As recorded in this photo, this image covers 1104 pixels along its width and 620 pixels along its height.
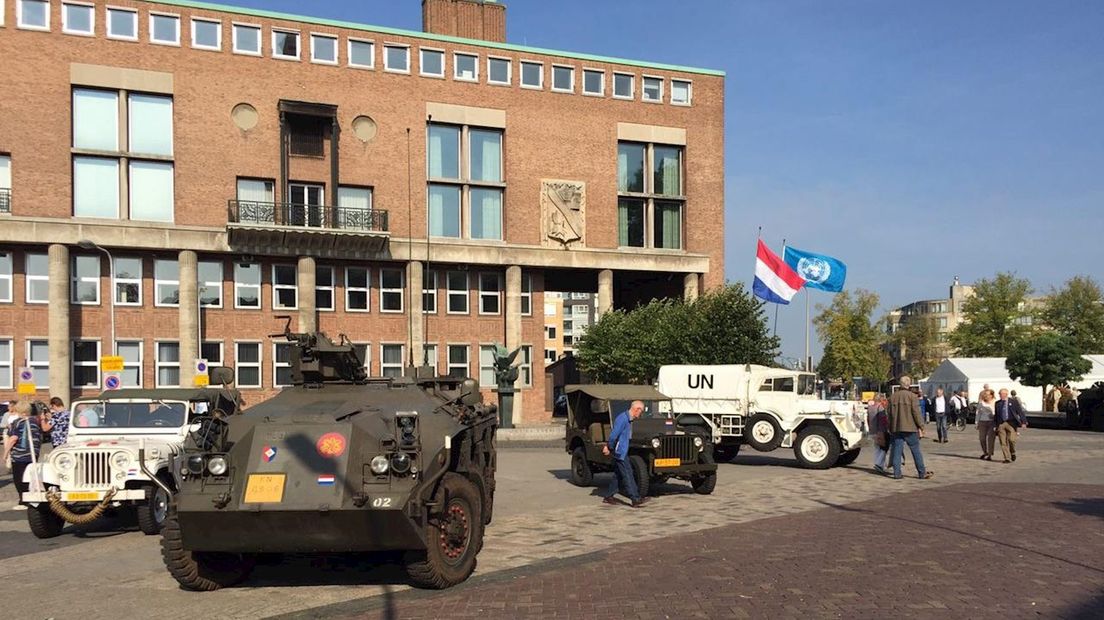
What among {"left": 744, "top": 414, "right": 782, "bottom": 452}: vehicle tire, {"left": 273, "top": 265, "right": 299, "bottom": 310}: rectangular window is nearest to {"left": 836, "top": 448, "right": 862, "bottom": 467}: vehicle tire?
{"left": 744, "top": 414, "right": 782, "bottom": 452}: vehicle tire

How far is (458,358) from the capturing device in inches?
1805

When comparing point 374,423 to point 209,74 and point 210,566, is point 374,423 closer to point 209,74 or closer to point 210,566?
point 210,566

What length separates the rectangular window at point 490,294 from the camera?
46.2m

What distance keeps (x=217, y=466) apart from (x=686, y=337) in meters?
31.3

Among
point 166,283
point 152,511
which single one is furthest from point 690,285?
point 152,511

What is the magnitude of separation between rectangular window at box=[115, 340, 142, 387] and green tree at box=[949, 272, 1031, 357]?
205 ft

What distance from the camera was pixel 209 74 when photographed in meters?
40.7

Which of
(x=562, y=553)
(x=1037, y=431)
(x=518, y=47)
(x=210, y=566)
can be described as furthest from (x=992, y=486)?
(x=518, y=47)

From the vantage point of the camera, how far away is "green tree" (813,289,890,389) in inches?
2955

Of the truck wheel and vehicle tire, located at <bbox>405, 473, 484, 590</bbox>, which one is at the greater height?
vehicle tire, located at <bbox>405, 473, 484, 590</bbox>

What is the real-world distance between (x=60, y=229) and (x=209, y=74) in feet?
28.0

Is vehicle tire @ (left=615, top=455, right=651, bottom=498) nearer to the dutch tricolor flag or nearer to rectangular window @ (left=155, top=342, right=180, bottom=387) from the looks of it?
the dutch tricolor flag

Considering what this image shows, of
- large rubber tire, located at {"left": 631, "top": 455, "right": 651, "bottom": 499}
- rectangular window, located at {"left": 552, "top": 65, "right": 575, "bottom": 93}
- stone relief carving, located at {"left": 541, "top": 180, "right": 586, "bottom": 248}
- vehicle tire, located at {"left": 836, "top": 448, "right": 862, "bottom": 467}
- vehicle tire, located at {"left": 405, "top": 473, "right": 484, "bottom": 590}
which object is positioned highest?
rectangular window, located at {"left": 552, "top": 65, "right": 575, "bottom": 93}

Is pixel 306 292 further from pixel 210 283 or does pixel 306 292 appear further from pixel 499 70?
pixel 499 70
